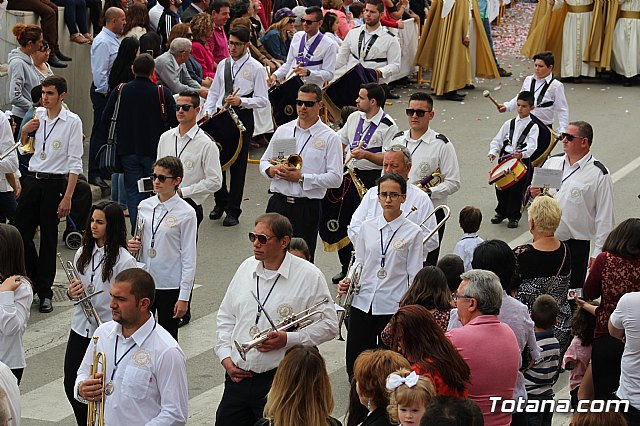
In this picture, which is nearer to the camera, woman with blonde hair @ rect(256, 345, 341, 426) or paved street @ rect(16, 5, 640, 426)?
woman with blonde hair @ rect(256, 345, 341, 426)

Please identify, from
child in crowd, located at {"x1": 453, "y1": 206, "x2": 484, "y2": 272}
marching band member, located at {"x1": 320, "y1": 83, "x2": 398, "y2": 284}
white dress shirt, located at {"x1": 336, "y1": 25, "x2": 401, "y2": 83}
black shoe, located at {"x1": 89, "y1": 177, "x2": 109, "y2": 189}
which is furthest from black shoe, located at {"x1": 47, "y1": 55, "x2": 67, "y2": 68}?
child in crowd, located at {"x1": 453, "y1": 206, "x2": 484, "y2": 272}

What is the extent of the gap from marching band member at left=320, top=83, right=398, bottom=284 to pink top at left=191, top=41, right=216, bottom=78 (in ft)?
14.4

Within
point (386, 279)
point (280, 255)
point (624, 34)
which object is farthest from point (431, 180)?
point (624, 34)

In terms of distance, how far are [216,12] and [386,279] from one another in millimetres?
8619

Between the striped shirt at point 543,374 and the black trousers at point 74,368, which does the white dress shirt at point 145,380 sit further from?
the striped shirt at point 543,374

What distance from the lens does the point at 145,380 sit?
22.8ft

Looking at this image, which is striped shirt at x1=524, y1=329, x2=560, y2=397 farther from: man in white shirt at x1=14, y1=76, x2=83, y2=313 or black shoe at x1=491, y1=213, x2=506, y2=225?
black shoe at x1=491, y1=213, x2=506, y2=225

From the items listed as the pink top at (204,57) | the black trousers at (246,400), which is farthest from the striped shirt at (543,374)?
the pink top at (204,57)

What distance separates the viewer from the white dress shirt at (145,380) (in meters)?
6.93

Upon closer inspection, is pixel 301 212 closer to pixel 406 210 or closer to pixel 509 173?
pixel 406 210

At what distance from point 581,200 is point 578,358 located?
2.31 m

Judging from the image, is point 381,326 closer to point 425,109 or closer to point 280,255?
point 280,255

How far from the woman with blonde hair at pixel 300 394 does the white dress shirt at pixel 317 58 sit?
1033 centimetres

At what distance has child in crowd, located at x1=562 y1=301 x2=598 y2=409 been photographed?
8.86 meters
